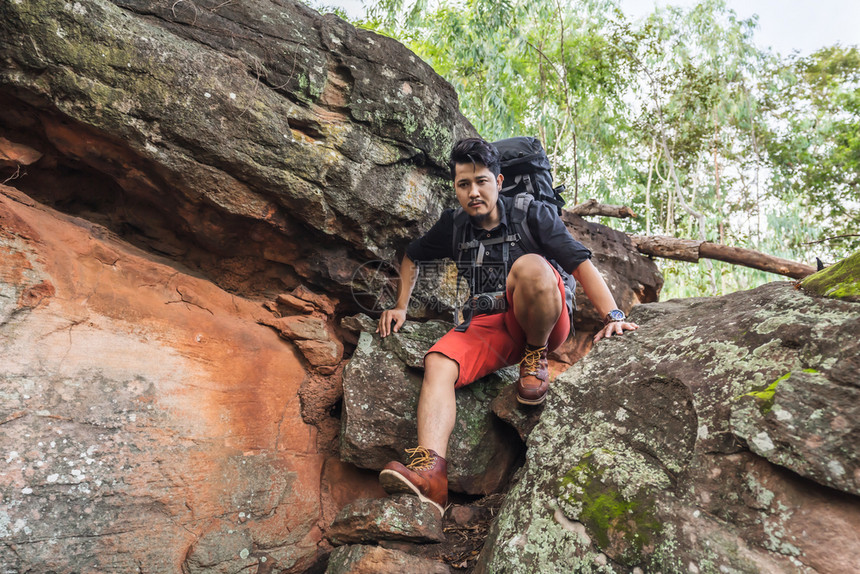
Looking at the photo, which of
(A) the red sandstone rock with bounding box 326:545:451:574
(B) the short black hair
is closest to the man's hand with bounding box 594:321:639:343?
(B) the short black hair

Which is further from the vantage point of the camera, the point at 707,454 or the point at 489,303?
the point at 489,303

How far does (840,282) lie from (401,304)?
284 cm

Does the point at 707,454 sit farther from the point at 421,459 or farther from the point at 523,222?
the point at 523,222

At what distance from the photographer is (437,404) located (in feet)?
11.2

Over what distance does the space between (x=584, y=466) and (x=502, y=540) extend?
531 mm

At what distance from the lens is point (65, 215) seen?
3707mm

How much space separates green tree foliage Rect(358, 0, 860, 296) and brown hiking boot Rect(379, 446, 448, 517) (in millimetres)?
10252

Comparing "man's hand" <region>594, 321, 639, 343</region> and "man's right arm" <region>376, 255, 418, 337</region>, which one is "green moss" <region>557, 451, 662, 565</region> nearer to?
"man's hand" <region>594, 321, 639, 343</region>

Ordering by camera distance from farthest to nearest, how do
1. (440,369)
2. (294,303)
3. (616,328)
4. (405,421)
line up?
(294,303) < (405,421) < (440,369) < (616,328)

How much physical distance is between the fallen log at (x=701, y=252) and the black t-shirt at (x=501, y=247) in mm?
2968

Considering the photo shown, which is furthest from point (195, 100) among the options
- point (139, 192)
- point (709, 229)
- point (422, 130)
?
point (709, 229)

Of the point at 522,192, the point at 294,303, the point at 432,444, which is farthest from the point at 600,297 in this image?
the point at 294,303

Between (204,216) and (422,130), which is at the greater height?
(422,130)

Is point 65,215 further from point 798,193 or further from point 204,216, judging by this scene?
point 798,193
